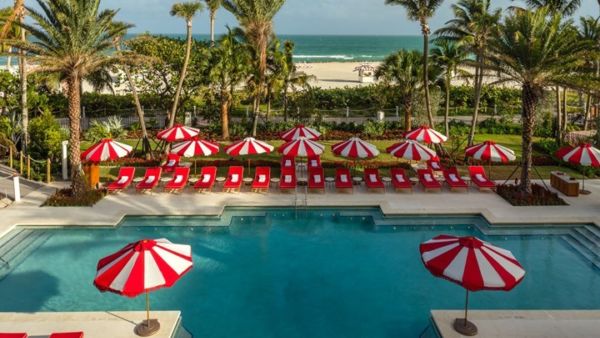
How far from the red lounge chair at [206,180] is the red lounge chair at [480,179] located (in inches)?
392

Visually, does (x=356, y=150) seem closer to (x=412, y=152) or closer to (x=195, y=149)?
(x=412, y=152)

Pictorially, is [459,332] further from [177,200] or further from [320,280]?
[177,200]

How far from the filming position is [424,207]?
17.8 metres

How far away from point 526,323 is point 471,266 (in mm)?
2201

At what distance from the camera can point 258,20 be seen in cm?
2583

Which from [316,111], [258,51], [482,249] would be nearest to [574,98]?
[316,111]

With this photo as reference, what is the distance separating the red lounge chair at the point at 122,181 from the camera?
18984mm

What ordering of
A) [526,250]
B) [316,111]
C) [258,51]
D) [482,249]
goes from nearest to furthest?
1. [482,249]
2. [526,250]
3. [258,51]
4. [316,111]

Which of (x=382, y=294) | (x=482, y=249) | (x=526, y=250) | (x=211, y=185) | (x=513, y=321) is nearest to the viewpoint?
(x=482, y=249)

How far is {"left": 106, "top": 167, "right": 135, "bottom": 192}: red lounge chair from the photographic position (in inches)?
747

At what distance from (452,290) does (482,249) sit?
2895 mm

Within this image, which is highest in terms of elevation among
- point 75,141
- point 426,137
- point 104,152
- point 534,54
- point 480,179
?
point 534,54

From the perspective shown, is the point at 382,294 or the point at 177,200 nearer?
the point at 382,294

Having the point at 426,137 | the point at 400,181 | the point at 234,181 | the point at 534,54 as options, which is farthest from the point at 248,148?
the point at 534,54
